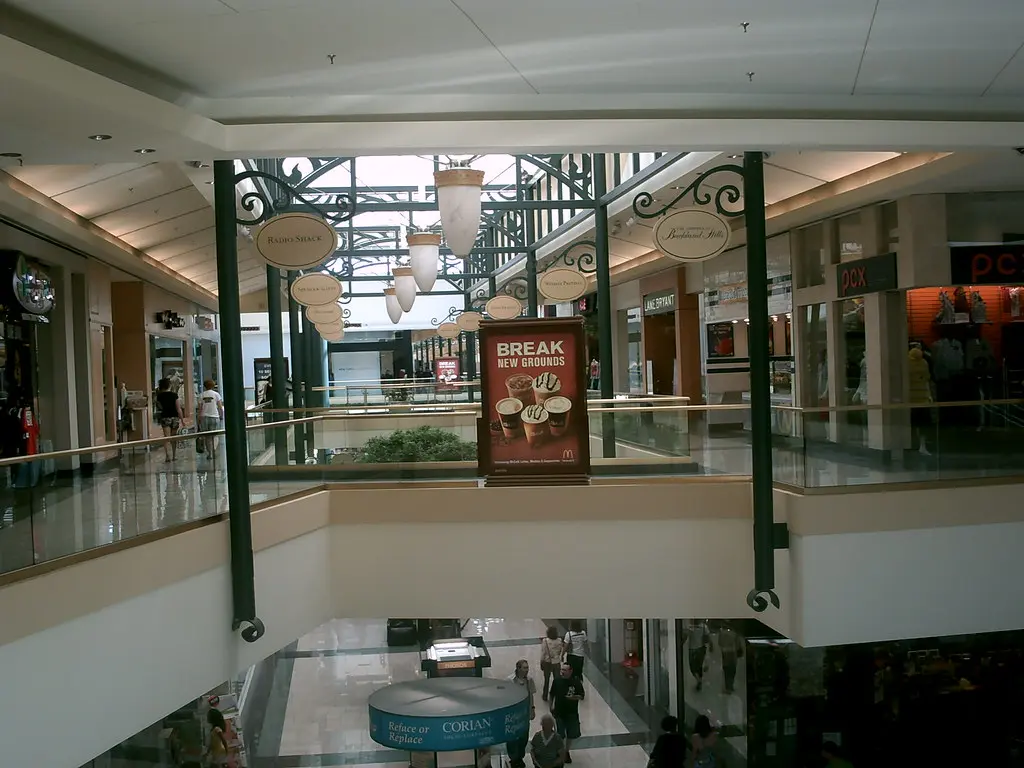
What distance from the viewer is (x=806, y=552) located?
8375 millimetres

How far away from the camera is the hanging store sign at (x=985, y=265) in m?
13.3

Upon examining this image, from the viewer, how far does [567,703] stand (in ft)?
51.7

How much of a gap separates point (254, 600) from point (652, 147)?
4739 millimetres

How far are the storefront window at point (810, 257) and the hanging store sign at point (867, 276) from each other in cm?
73

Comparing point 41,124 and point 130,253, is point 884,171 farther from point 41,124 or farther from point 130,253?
point 130,253

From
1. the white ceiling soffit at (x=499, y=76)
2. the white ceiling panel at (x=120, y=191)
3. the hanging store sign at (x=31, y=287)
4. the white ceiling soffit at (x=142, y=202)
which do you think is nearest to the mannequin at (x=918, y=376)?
the white ceiling soffit at (x=499, y=76)

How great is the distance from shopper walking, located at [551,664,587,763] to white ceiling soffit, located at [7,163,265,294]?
8.45 m

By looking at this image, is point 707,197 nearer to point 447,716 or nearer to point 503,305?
point 447,716

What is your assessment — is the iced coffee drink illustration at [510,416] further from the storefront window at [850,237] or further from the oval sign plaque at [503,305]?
the oval sign plaque at [503,305]

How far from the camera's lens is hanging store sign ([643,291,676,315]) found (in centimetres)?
2391

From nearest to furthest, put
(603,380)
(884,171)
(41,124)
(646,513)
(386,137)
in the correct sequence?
(41,124), (386,137), (646,513), (884,171), (603,380)

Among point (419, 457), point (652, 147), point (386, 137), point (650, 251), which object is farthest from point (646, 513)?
point (650, 251)

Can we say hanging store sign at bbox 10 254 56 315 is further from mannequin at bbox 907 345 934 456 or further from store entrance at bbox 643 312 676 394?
store entrance at bbox 643 312 676 394

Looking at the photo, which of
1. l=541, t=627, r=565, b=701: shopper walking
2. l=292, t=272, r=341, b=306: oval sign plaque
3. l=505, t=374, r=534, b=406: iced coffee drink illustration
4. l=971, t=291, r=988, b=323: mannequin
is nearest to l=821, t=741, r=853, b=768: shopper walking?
l=541, t=627, r=565, b=701: shopper walking
